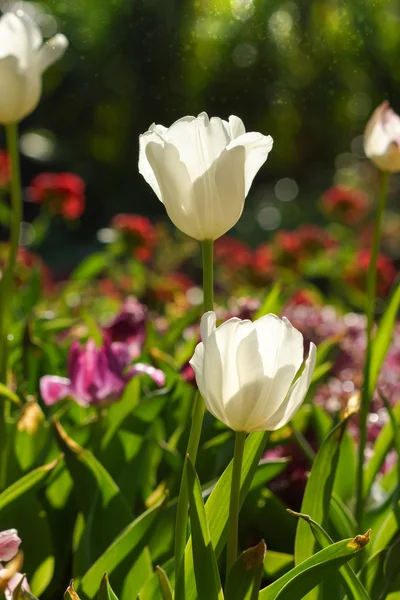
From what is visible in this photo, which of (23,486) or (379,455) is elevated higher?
(23,486)

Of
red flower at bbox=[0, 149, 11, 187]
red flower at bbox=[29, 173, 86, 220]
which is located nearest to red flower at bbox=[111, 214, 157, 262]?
red flower at bbox=[29, 173, 86, 220]

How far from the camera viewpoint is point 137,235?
2275 millimetres

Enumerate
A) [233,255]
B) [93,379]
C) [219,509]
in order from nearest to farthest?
[219,509]
[93,379]
[233,255]

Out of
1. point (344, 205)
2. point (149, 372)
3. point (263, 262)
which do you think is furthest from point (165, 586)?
point (344, 205)

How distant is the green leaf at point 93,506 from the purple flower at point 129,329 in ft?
1.26

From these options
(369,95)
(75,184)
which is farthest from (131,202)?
(75,184)

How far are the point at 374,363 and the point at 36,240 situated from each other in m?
1.49

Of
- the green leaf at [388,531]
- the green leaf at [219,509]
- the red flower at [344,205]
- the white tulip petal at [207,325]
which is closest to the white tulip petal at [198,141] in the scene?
the white tulip petal at [207,325]

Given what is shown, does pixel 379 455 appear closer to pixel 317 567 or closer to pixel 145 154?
pixel 317 567

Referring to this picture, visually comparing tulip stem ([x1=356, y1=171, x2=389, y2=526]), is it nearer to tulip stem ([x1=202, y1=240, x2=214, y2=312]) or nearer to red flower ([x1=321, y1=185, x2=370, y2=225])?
tulip stem ([x1=202, y1=240, x2=214, y2=312])

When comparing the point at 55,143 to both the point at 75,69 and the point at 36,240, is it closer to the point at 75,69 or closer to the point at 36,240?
the point at 75,69

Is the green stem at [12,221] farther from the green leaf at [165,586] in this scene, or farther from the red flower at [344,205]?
the red flower at [344,205]

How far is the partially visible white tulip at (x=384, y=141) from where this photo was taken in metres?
0.95

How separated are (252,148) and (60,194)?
1971 millimetres
